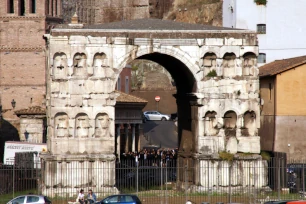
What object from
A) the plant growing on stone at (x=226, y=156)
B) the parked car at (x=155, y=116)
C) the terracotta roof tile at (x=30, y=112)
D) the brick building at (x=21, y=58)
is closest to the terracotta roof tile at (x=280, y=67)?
the plant growing on stone at (x=226, y=156)

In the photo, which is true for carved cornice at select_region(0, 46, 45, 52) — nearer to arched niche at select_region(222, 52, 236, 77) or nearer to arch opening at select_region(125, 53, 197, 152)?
arch opening at select_region(125, 53, 197, 152)

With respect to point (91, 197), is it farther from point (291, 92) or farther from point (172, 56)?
point (291, 92)

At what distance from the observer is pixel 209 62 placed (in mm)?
50594

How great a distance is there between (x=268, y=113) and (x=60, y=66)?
16.7 m

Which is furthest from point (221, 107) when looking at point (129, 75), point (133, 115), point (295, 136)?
point (129, 75)

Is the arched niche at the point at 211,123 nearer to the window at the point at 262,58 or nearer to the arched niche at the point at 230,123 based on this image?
the arched niche at the point at 230,123

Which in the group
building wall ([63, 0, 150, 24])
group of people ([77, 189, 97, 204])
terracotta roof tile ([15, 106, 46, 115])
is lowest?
group of people ([77, 189, 97, 204])

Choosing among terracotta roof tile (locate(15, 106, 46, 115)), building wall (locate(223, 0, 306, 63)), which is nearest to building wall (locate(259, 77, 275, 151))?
building wall (locate(223, 0, 306, 63))

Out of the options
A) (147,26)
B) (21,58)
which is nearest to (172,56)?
(147,26)

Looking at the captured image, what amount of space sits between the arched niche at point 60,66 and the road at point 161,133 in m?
39.7

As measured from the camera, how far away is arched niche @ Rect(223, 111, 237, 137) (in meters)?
50.9

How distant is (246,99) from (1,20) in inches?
1510

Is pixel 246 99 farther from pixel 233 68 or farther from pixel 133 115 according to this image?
pixel 133 115

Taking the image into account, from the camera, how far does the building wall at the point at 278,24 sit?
252 feet
